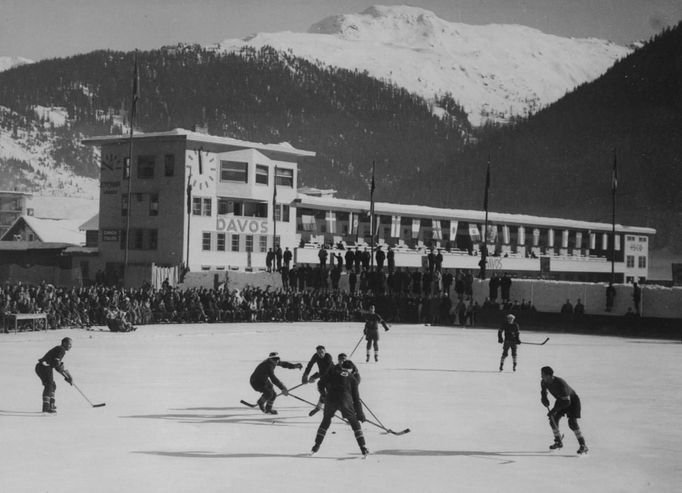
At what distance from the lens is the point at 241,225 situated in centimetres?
7500

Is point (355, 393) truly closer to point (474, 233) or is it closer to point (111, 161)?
point (111, 161)

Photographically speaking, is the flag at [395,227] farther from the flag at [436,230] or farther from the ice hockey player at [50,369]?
the ice hockey player at [50,369]

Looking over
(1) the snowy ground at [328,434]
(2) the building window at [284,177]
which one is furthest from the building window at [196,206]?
(1) the snowy ground at [328,434]

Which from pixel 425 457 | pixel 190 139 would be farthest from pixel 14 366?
pixel 190 139

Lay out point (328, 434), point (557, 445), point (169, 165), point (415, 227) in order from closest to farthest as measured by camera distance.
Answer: point (557, 445), point (328, 434), point (169, 165), point (415, 227)

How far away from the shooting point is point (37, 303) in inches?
1678

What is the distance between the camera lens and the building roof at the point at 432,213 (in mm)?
88875

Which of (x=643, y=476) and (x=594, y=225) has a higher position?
(x=594, y=225)

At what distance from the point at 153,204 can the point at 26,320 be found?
3174 cm

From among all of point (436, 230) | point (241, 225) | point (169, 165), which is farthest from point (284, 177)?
point (436, 230)

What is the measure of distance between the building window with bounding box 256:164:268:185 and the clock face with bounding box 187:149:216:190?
4651 mm

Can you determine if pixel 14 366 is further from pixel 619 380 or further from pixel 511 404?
pixel 619 380

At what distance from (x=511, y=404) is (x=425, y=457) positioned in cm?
727

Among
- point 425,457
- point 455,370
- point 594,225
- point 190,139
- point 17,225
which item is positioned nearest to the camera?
point 425,457
